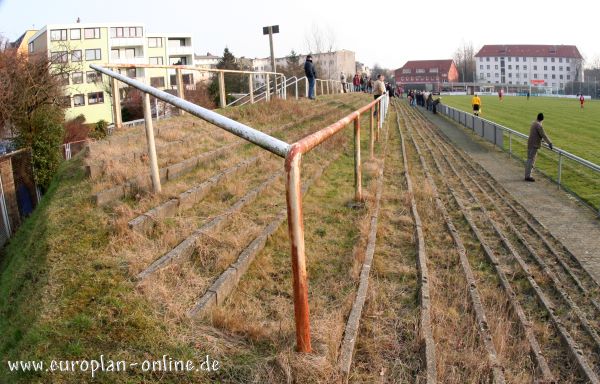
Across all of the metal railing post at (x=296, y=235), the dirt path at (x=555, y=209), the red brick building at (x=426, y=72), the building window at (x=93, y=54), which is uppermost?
the red brick building at (x=426, y=72)

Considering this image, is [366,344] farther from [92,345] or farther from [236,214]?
[236,214]

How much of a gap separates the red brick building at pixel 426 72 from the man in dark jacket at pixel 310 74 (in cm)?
12366

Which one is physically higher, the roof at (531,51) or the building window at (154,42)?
the roof at (531,51)

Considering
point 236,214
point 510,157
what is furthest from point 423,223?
point 510,157

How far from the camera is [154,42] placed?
6581cm

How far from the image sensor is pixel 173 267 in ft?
12.1

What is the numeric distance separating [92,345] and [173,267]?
1051 millimetres

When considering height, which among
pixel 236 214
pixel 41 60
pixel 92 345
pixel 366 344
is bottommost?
pixel 366 344

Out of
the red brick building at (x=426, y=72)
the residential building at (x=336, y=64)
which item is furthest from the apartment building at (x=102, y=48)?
the red brick building at (x=426, y=72)

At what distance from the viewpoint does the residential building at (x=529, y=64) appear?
139 meters

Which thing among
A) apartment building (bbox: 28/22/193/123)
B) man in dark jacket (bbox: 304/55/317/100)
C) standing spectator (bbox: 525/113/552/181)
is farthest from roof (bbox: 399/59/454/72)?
standing spectator (bbox: 525/113/552/181)

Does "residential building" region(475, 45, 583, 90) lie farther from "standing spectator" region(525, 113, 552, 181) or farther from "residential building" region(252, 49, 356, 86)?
"standing spectator" region(525, 113, 552, 181)

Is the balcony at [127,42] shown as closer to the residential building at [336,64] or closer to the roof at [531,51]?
the residential building at [336,64]

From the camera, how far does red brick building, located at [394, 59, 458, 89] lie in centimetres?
13925
